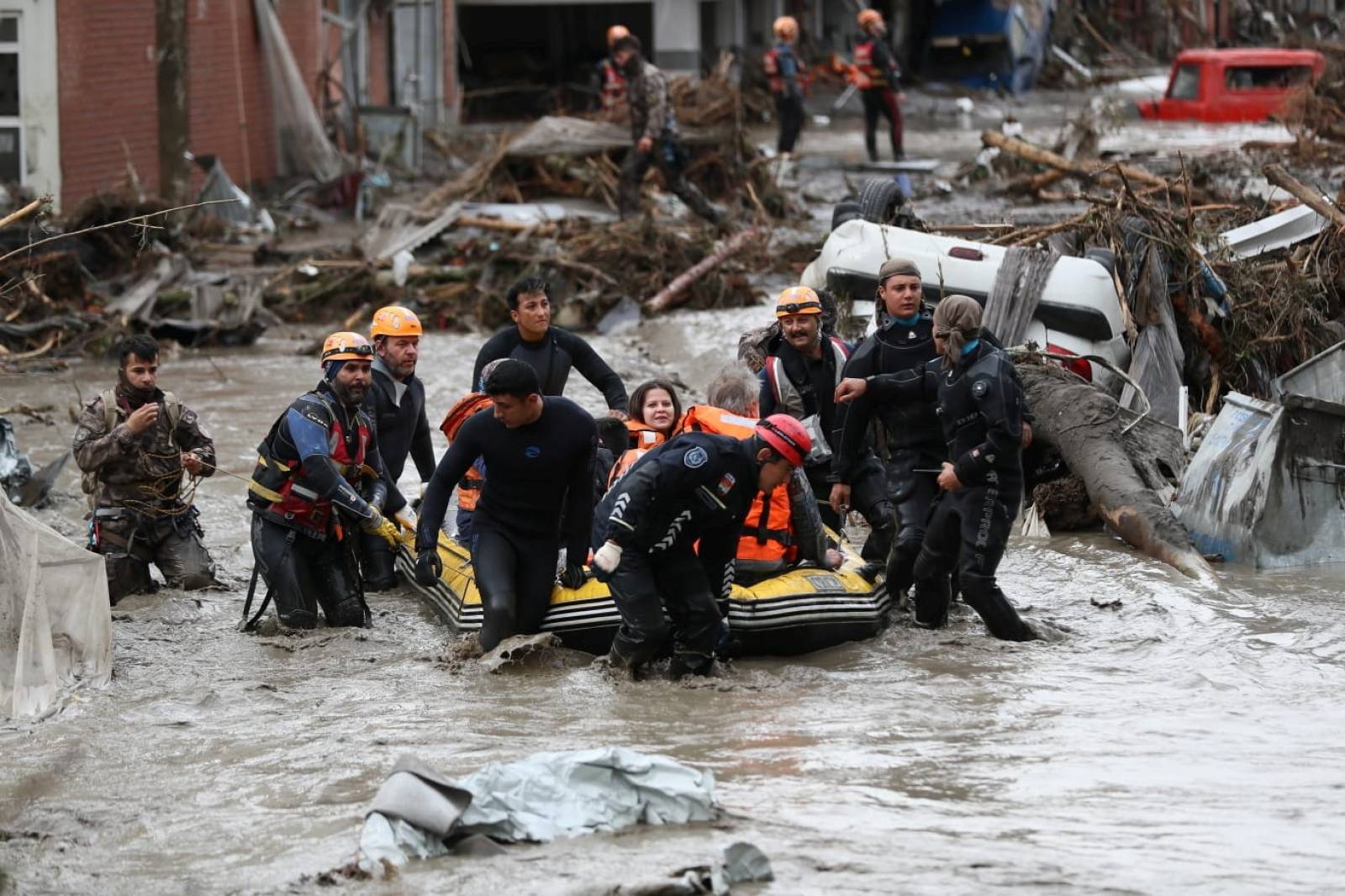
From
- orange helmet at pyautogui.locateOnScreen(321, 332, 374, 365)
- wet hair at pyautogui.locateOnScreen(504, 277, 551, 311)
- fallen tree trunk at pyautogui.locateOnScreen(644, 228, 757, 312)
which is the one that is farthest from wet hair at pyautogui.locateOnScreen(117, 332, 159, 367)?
fallen tree trunk at pyautogui.locateOnScreen(644, 228, 757, 312)

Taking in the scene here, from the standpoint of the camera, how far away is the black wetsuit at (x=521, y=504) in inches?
319

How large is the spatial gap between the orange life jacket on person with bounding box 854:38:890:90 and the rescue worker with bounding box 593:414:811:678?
16778mm

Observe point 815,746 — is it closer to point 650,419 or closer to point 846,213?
point 650,419

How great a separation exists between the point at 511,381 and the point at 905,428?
7.04 ft

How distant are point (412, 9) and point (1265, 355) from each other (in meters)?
20.7

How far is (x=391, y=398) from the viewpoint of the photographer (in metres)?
9.81

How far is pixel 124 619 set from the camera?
30.7ft

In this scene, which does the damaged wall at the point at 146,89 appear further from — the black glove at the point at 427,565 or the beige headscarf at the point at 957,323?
the beige headscarf at the point at 957,323

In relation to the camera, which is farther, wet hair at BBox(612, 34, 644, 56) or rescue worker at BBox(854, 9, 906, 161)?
rescue worker at BBox(854, 9, 906, 161)

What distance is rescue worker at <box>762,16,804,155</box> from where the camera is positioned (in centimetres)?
2398

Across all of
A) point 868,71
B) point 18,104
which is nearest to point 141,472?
point 18,104

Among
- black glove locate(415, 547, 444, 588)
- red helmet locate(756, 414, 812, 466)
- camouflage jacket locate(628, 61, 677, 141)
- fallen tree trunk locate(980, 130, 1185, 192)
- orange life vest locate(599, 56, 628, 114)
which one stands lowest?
black glove locate(415, 547, 444, 588)

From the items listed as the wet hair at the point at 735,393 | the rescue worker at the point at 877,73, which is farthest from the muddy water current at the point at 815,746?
the rescue worker at the point at 877,73

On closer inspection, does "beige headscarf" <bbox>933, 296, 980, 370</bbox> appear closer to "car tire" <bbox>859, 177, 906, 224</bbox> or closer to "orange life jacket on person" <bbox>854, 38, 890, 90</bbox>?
"car tire" <bbox>859, 177, 906, 224</bbox>
